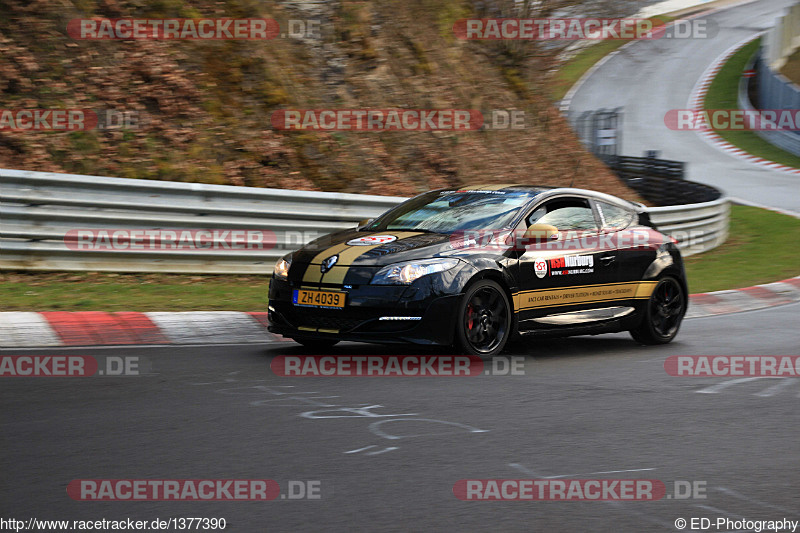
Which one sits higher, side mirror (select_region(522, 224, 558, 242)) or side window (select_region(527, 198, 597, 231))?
side window (select_region(527, 198, 597, 231))

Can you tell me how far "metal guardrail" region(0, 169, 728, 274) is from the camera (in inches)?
459

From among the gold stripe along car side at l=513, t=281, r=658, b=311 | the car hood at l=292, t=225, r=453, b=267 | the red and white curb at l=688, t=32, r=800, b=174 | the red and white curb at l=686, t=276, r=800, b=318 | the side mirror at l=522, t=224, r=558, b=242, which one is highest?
the red and white curb at l=688, t=32, r=800, b=174

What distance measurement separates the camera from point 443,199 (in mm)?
9812

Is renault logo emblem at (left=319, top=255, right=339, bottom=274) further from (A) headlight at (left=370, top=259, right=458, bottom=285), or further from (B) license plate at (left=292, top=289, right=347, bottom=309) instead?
(A) headlight at (left=370, top=259, right=458, bottom=285)

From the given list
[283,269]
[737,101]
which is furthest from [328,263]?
[737,101]

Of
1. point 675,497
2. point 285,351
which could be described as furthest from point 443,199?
point 675,497

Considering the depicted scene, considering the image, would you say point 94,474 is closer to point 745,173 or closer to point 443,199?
point 443,199

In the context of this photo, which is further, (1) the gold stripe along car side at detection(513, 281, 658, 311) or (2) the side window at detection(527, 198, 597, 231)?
(2) the side window at detection(527, 198, 597, 231)

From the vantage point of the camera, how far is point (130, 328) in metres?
9.67

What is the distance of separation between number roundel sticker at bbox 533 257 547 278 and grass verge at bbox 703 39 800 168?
30166 mm

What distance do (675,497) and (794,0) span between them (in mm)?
73682

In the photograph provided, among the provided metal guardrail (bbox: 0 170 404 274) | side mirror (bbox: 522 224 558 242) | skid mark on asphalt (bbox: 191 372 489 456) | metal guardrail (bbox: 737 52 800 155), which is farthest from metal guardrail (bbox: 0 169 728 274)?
metal guardrail (bbox: 737 52 800 155)

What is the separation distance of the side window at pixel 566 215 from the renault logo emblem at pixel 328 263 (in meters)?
1.83

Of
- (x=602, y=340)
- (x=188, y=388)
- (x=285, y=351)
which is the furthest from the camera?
(x=602, y=340)
